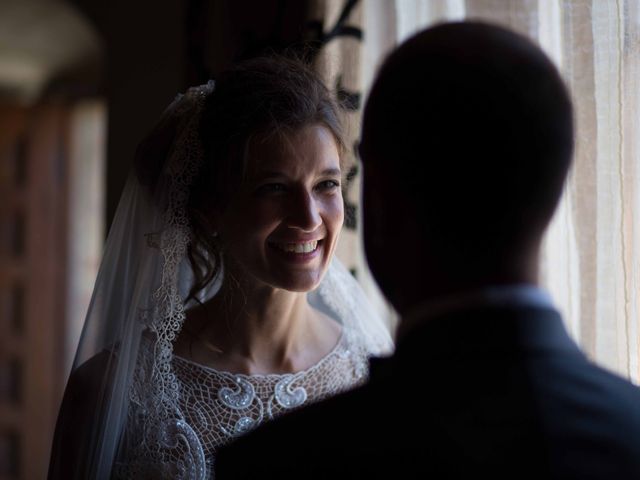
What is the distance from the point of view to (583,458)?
0.69m

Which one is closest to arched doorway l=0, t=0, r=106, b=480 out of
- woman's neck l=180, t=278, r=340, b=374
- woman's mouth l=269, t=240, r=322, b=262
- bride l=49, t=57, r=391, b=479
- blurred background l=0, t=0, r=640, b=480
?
blurred background l=0, t=0, r=640, b=480

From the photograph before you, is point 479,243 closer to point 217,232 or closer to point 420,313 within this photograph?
point 420,313

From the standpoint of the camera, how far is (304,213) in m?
1.51

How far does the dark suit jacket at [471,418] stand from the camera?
70 centimetres

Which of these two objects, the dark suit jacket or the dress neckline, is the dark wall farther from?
the dark suit jacket

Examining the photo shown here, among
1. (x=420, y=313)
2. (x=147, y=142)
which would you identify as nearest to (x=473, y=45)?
(x=420, y=313)

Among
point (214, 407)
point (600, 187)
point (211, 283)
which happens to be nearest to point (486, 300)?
point (600, 187)

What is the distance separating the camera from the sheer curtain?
1.36m

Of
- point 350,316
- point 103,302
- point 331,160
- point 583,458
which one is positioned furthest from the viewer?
point 350,316

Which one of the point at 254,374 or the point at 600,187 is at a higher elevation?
the point at 600,187

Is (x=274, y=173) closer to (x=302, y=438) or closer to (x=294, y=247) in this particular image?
(x=294, y=247)

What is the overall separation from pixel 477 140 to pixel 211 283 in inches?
42.3

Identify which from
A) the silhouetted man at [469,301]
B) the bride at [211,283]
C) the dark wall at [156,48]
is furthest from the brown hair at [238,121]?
the dark wall at [156,48]

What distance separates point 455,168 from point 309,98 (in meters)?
0.94
